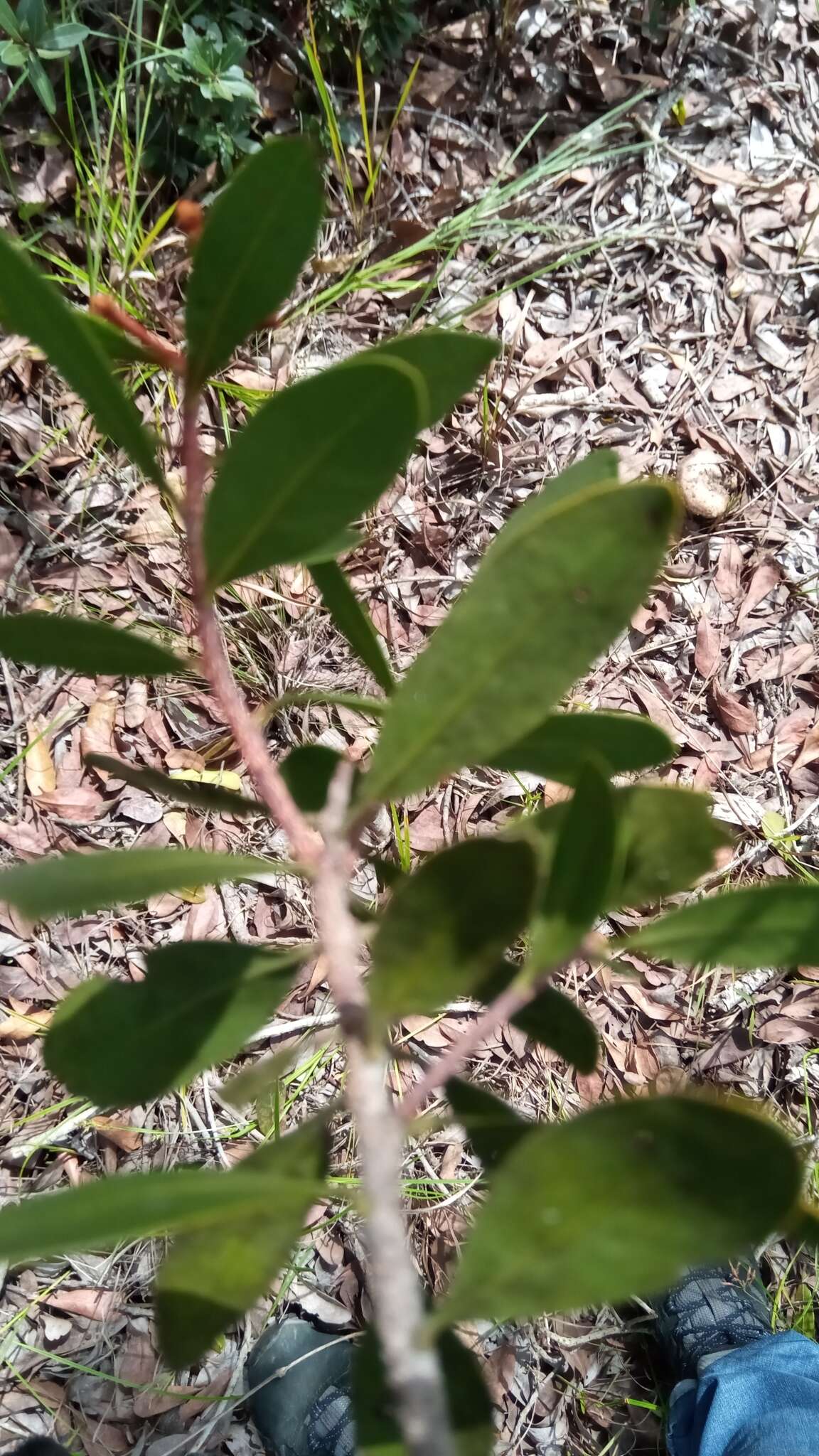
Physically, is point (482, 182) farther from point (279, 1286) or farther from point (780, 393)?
point (279, 1286)

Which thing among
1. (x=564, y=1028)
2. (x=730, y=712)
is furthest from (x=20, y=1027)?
(x=730, y=712)

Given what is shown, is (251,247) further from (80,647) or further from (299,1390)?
(299,1390)

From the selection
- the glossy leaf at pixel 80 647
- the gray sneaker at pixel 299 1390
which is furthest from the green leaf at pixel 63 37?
the gray sneaker at pixel 299 1390

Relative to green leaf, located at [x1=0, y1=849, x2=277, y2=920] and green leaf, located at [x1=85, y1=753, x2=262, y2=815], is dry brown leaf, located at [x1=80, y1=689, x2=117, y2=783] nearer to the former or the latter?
green leaf, located at [x1=85, y1=753, x2=262, y2=815]

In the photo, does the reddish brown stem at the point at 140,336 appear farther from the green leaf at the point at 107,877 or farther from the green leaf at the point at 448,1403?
the green leaf at the point at 448,1403

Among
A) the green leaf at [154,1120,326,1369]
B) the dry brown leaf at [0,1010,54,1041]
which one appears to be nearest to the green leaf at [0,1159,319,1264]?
the green leaf at [154,1120,326,1369]

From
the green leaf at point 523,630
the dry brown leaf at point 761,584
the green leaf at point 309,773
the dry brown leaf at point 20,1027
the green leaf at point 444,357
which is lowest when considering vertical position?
the dry brown leaf at point 20,1027
